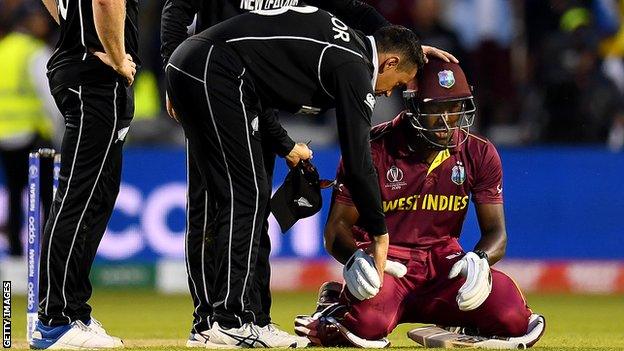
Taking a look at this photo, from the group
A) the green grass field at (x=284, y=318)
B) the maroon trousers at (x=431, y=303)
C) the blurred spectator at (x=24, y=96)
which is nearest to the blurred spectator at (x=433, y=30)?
the green grass field at (x=284, y=318)

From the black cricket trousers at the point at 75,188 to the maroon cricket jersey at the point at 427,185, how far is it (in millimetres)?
1206

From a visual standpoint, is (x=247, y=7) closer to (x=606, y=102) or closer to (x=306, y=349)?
(x=306, y=349)

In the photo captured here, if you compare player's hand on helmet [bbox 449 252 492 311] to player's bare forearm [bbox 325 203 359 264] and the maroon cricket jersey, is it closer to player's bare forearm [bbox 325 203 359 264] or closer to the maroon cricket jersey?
the maroon cricket jersey

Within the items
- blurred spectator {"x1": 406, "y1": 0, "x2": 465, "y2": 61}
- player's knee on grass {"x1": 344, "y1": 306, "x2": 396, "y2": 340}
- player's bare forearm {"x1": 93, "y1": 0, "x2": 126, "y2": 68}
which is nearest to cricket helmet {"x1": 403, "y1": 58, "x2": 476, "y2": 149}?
player's knee on grass {"x1": 344, "y1": 306, "x2": 396, "y2": 340}

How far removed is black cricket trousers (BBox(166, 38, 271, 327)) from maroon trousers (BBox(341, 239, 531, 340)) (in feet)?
2.05

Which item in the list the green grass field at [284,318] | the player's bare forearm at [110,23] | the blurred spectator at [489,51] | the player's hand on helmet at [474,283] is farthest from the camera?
the blurred spectator at [489,51]

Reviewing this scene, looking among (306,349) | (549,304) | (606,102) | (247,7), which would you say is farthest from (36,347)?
(606,102)

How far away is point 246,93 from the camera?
6.66 meters

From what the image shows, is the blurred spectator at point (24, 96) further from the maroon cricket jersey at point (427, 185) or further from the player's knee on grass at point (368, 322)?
the player's knee on grass at point (368, 322)

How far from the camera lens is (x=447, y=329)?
24.3 ft

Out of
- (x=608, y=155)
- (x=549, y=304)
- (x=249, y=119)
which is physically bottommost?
(x=549, y=304)

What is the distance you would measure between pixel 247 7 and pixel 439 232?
4.83 ft

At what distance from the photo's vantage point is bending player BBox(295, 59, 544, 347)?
7.01 meters

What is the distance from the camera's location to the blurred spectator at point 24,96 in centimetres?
1220
